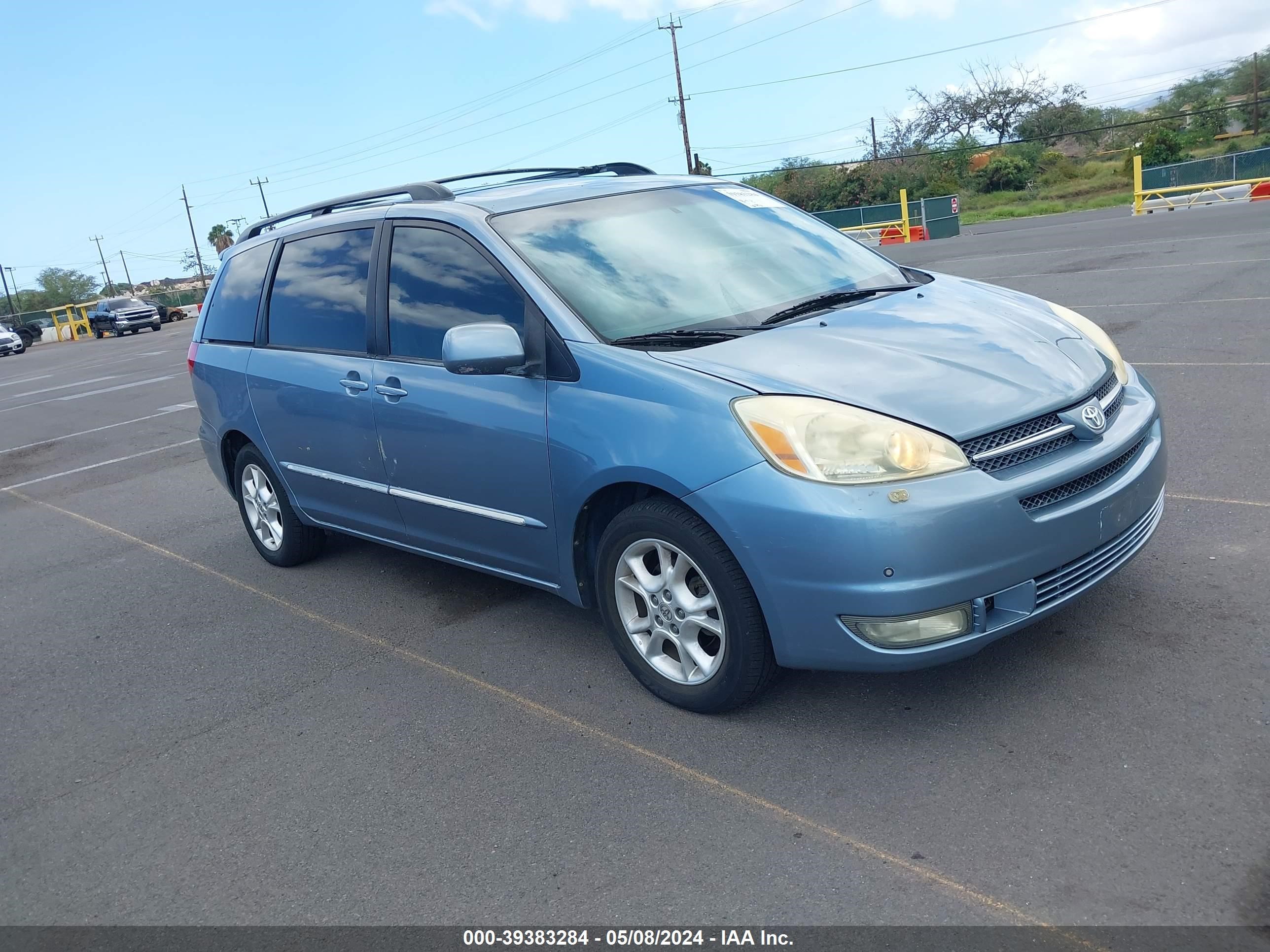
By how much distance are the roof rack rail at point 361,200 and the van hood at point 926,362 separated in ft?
5.45

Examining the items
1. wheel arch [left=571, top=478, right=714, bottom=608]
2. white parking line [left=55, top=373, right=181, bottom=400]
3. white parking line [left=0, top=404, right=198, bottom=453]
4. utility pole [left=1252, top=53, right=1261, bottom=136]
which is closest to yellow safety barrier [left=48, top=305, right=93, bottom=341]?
white parking line [left=55, top=373, right=181, bottom=400]

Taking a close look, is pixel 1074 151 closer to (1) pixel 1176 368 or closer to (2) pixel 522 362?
(1) pixel 1176 368

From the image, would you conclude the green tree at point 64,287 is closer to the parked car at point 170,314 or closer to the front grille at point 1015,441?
the parked car at point 170,314

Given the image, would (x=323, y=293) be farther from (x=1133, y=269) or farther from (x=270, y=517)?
(x=1133, y=269)

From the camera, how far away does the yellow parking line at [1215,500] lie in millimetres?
4988

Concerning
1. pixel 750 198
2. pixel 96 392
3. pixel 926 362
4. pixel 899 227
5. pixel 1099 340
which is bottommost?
pixel 899 227

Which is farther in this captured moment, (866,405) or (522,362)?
(522,362)

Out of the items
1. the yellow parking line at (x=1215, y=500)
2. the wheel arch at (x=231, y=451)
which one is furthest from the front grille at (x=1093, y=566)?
the wheel arch at (x=231, y=451)

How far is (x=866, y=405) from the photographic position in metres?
3.33

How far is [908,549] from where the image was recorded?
3111 millimetres

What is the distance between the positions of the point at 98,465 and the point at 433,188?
23.6ft
